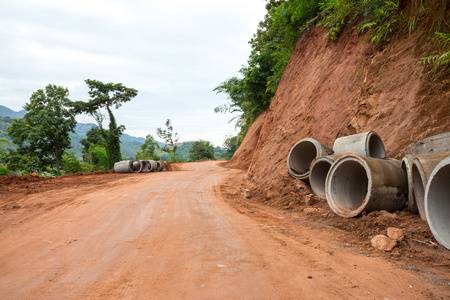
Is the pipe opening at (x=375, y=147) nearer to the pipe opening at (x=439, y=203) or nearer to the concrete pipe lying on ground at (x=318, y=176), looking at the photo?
the concrete pipe lying on ground at (x=318, y=176)

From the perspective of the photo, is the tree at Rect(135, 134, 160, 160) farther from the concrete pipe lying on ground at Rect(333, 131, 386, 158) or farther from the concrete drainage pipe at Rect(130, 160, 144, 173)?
the concrete pipe lying on ground at Rect(333, 131, 386, 158)

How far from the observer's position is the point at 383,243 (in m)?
3.43

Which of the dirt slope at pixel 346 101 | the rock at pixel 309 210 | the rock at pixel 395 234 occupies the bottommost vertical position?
the rock at pixel 309 210

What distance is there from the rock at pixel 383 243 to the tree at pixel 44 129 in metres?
28.0

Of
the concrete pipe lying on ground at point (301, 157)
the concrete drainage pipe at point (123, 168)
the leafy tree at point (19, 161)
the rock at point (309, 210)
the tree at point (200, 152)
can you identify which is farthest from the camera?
the tree at point (200, 152)

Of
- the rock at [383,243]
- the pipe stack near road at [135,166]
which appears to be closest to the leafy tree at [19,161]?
the pipe stack near road at [135,166]

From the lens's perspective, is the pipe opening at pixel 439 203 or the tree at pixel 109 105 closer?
the pipe opening at pixel 439 203

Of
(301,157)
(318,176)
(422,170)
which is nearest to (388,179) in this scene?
(422,170)

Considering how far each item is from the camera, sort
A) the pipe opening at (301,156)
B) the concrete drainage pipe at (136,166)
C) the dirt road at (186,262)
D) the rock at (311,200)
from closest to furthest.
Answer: the dirt road at (186,262), the rock at (311,200), the pipe opening at (301,156), the concrete drainage pipe at (136,166)

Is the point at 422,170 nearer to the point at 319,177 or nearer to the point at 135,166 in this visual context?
the point at 319,177

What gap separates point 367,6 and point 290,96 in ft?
12.7

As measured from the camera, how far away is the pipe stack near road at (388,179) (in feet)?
10.6

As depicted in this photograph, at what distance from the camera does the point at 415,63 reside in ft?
20.3

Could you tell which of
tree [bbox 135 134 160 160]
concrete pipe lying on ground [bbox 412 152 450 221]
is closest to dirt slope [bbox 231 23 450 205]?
concrete pipe lying on ground [bbox 412 152 450 221]
